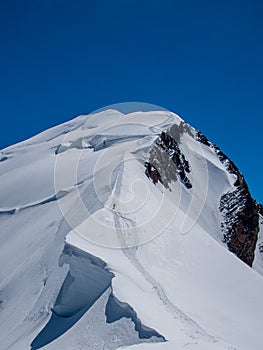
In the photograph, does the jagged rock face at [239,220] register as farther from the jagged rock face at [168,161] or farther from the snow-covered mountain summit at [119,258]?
the jagged rock face at [168,161]

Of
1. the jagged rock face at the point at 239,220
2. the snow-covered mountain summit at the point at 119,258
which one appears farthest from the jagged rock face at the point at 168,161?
the jagged rock face at the point at 239,220

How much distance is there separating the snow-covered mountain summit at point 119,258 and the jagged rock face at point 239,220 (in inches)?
7.8

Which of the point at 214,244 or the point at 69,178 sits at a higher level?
the point at 69,178

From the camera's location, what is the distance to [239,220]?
27516 mm

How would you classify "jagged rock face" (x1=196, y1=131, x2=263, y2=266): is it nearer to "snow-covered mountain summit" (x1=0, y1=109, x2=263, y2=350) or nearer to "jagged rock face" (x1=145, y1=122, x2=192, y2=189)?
"snow-covered mountain summit" (x1=0, y1=109, x2=263, y2=350)

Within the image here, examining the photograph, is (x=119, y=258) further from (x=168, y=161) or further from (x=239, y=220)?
(x=239, y=220)

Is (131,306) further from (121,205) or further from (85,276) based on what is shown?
(121,205)

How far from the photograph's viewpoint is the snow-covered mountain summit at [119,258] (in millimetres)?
6512

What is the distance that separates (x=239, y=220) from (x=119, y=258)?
66.5ft

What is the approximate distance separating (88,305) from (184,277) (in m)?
3.47

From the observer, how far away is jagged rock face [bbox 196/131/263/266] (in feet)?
85.2

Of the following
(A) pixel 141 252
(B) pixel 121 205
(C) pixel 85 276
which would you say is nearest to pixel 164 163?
(B) pixel 121 205

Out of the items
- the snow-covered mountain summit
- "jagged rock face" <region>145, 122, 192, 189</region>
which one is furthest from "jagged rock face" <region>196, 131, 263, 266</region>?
"jagged rock face" <region>145, 122, 192, 189</region>

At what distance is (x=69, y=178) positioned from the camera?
19.4 metres
